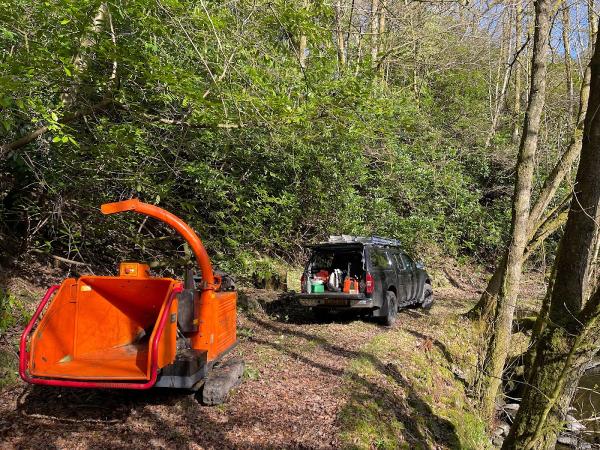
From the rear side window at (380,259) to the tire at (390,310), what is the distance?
0.63 m

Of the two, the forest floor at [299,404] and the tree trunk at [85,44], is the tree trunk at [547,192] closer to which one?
the forest floor at [299,404]

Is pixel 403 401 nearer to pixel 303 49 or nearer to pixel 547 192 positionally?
pixel 547 192

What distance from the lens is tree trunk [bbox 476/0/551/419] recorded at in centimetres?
910

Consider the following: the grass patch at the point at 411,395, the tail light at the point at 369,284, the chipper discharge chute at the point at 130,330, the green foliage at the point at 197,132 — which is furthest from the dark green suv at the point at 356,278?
the chipper discharge chute at the point at 130,330

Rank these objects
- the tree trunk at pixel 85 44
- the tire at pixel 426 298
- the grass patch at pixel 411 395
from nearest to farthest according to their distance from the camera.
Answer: the grass patch at pixel 411 395
the tree trunk at pixel 85 44
the tire at pixel 426 298

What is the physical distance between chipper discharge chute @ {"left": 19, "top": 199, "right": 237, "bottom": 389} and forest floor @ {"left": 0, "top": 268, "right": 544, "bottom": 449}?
1.94 ft

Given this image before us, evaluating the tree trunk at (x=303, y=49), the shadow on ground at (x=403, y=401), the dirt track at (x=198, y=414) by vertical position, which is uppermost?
the tree trunk at (x=303, y=49)

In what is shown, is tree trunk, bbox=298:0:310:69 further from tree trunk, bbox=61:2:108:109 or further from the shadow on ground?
the shadow on ground

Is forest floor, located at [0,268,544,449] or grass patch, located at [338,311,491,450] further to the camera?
grass patch, located at [338,311,491,450]

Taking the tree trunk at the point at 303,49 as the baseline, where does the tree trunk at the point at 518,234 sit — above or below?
below

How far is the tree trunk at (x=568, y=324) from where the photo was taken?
455 centimetres


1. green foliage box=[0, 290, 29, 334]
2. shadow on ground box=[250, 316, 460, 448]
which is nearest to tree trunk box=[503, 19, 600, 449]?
shadow on ground box=[250, 316, 460, 448]

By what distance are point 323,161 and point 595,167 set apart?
11.4 metres

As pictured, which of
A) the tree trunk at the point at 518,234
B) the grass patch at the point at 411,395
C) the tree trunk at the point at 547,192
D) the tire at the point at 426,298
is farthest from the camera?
the tire at the point at 426,298
